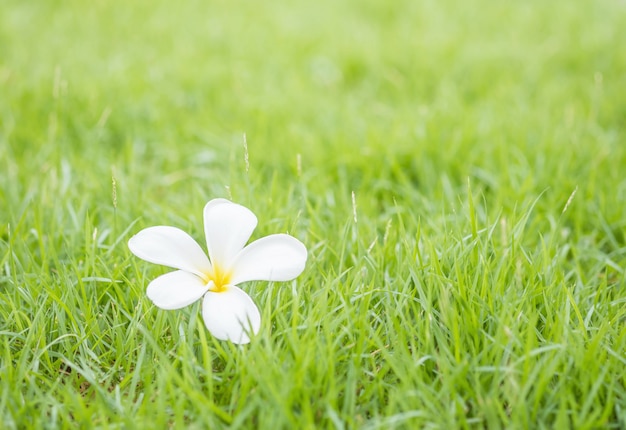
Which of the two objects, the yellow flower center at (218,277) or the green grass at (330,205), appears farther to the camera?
the yellow flower center at (218,277)

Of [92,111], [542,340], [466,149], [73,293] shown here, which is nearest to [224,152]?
[92,111]

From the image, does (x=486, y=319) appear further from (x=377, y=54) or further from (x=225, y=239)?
(x=377, y=54)

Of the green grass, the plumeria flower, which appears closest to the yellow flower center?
the plumeria flower

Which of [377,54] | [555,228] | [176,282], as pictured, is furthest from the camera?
[377,54]

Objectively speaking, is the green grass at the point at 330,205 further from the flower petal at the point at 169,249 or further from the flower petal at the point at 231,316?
the flower petal at the point at 169,249

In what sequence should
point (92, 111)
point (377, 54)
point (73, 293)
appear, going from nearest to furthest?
point (73, 293) → point (92, 111) → point (377, 54)

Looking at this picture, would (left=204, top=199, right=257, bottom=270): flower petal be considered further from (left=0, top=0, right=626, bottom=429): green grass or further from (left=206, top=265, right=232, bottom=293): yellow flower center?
(left=0, top=0, right=626, bottom=429): green grass

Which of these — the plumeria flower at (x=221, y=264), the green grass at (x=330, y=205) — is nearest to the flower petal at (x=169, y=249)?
the plumeria flower at (x=221, y=264)
